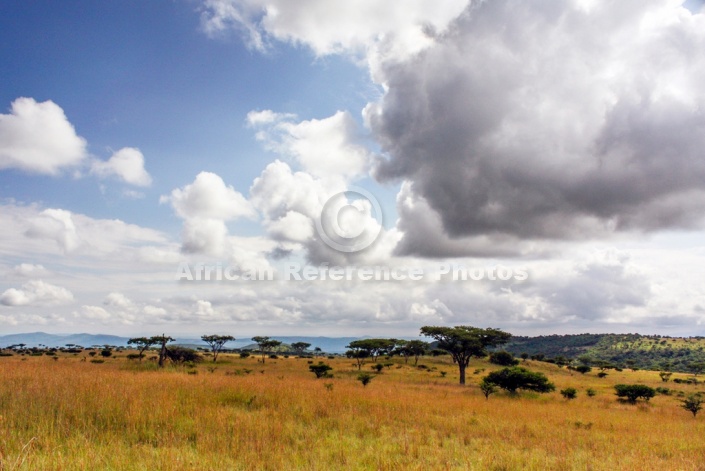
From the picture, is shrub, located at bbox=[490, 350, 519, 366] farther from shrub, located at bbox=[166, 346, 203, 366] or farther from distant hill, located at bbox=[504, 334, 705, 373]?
shrub, located at bbox=[166, 346, 203, 366]

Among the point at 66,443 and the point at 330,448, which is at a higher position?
the point at 66,443

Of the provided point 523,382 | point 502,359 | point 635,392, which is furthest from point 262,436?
point 502,359

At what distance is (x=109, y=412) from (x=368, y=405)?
8.34 meters

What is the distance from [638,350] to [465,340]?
13613cm

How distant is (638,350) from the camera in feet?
457

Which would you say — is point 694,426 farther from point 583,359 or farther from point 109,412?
point 583,359

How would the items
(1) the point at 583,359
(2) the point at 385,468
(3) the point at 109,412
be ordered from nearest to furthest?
(2) the point at 385,468 → (3) the point at 109,412 → (1) the point at 583,359

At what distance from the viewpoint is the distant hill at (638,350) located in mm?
109775

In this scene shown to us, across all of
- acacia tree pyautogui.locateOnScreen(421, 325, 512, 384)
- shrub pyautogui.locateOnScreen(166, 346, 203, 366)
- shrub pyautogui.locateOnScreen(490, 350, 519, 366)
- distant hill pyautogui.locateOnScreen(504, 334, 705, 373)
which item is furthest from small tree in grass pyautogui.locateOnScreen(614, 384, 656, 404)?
distant hill pyautogui.locateOnScreen(504, 334, 705, 373)

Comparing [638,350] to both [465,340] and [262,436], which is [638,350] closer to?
[465,340]

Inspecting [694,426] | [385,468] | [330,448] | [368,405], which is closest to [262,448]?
[330,448]

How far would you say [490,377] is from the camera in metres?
34.4

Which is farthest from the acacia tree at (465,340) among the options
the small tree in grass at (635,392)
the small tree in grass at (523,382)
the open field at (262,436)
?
the open field at (262,436)

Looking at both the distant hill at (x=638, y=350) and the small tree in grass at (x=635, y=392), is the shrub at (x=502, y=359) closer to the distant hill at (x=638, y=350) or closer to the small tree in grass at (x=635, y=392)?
the distant hill at (x=638, y=350)
